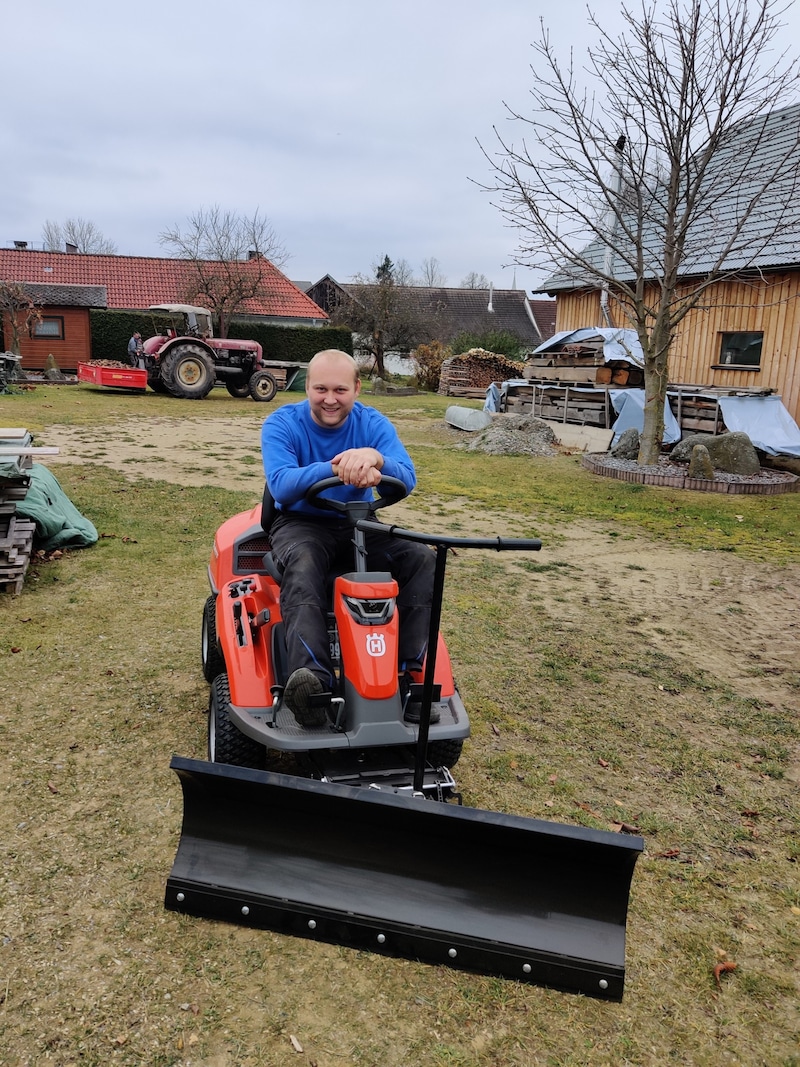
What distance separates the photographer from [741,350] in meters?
14.3

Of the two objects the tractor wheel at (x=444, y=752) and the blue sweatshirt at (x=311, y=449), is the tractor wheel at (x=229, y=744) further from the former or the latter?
the blue sweatshirt at (x=311, y=449)

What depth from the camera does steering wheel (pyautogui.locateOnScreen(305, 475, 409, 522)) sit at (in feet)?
8.84

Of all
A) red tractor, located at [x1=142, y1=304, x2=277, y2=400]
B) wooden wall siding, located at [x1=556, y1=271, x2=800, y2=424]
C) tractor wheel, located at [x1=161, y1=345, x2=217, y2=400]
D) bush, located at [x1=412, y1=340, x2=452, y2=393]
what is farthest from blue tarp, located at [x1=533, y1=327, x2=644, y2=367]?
bush, located at [x1=412, y1=340, x2=452, y2=393]

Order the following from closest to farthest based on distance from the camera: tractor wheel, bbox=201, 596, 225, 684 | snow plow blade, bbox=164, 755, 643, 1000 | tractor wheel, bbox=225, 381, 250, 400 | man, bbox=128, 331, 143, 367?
1. snow plow blade, bbox=164, 755, 643, 1000
2. tractor wheel, bbox=201, 596, 225, 684
3. man, bbox=128, 331, 143, 367
4. tractor wheel, bbox=225, 381, 250, 400

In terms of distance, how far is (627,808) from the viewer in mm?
2980

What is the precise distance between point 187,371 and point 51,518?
1402 cm

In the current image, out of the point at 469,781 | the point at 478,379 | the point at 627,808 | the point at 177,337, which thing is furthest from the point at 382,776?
the point at 478,379

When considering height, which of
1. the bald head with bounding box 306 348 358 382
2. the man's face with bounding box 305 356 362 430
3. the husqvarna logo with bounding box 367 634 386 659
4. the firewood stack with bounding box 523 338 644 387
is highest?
the firewood stack with bounding box 523 338 644 387

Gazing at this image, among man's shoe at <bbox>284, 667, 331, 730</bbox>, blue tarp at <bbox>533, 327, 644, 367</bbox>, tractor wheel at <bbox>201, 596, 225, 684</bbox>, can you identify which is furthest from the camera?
blue tarp at <bbox>533, 327, 644, 367</bbox>

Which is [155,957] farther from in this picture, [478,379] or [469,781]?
[478,379]

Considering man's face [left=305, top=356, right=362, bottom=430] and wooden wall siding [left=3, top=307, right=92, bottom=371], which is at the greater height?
wooden wall siding [left=3, top=307, right=92, bottom=371]

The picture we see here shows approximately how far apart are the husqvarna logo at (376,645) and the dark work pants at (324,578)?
164 millimetres

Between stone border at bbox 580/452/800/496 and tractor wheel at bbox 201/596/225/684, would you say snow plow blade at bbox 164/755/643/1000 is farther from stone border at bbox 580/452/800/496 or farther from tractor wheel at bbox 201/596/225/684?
stone border at bbox 580/452/800/496

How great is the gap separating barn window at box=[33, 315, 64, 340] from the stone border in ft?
74.2
